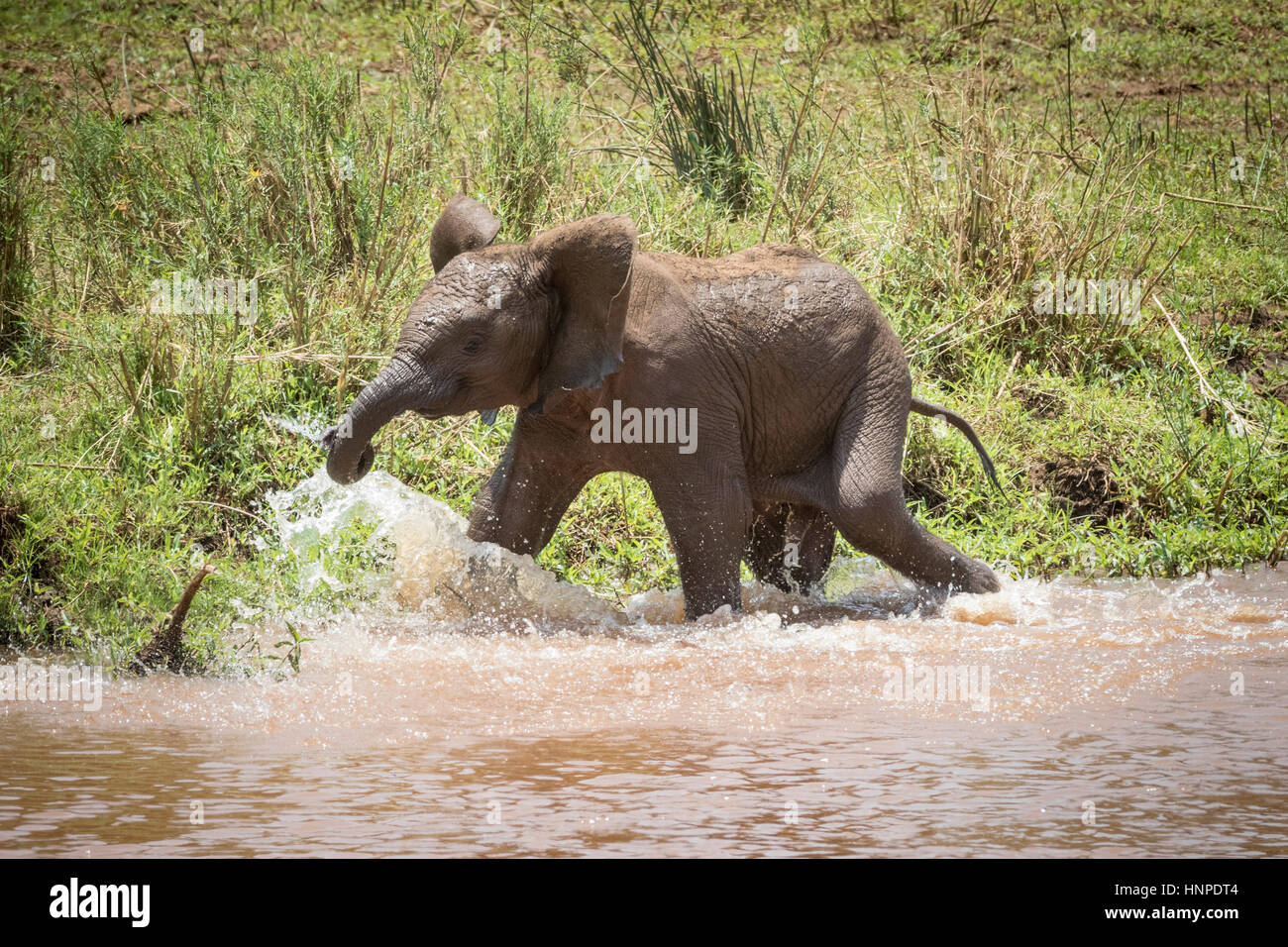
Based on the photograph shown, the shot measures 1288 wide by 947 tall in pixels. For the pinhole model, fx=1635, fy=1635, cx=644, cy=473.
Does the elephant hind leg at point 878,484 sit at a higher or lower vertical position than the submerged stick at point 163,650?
higher

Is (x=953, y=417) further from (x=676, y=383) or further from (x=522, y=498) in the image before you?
(x=522, y=498)

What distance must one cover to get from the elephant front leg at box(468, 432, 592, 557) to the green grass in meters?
0.60

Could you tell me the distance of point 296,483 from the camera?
7.72 m

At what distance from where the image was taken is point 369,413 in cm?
567

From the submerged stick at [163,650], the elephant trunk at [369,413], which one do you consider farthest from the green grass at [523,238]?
the elephant trunk at [369,413]

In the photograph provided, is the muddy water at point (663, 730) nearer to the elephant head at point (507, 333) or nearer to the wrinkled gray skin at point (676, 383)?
the wrinkled gray skin at point (676, 383)

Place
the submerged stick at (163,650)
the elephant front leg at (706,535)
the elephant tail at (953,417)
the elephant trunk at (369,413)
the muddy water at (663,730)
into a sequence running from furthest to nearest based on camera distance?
the elephant tail at (953,417) < the elephant front leg at (706,535) < the elephant trunk at (369,413) < the submerged stick at (163,650) < the muddy water at (663,730)

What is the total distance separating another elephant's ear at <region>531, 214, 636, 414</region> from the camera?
5.95m

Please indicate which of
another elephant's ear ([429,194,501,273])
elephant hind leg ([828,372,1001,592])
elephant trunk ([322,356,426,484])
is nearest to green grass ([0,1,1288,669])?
elephant trunk ([322,356,426,484])

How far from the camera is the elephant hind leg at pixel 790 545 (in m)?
7.19

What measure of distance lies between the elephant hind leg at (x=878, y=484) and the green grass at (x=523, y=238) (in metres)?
1.09

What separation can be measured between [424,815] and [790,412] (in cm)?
300

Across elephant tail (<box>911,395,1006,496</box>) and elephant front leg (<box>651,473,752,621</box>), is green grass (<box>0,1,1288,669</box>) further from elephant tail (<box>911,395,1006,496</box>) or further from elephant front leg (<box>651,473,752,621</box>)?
elephant front leg (<box>651,473,752,621</box>)
